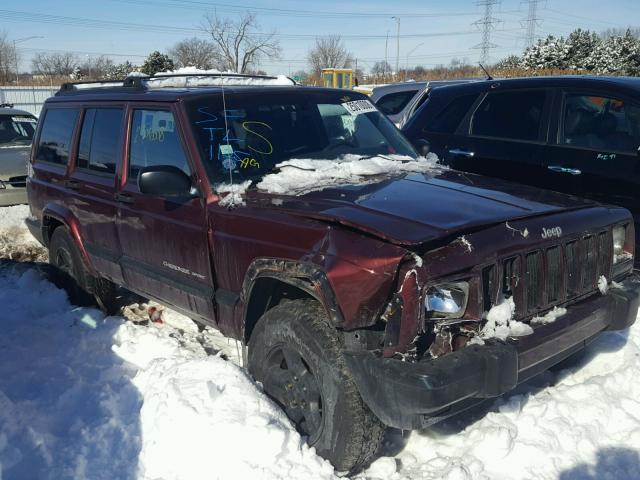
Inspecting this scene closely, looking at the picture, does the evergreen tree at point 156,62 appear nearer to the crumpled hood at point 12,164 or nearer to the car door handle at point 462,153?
the crumpled hood at point 12,164

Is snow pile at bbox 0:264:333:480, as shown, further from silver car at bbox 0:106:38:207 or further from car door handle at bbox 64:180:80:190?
silver car at bbox 0:106:38:207

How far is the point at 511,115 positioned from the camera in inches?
232

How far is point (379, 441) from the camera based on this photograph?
2.93 meters

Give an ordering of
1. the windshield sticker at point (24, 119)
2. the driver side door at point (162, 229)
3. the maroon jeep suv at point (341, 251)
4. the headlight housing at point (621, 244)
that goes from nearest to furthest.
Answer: the maroon jeep suv at point (341, 251) → the headlight housing at point (621, 244) → the driver side door at point (162, 229) → the windshield sticker at point (24, 119)

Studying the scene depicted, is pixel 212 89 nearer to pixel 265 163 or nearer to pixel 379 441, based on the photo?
pixel 265 163

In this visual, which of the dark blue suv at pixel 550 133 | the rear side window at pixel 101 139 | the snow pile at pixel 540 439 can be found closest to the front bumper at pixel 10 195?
the rear side window at pixel 101 139

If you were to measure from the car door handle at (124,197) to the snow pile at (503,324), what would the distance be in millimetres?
2637

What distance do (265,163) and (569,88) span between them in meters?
3.25

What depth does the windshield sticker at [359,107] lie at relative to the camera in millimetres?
4457

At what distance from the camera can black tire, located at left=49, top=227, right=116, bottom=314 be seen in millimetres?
5375

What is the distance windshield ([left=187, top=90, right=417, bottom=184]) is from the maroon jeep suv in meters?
0.01

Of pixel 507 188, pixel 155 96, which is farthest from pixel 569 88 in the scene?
pixel 155 96

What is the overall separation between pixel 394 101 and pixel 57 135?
6408mm

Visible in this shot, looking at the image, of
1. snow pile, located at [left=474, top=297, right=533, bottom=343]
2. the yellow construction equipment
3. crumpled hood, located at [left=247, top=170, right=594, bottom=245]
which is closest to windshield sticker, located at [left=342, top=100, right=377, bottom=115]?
crumpled hood, located at [left=247, top=170, right=594, bottom=245]
